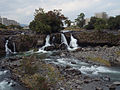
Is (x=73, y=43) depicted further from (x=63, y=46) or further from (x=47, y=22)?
(x=47, y=22)

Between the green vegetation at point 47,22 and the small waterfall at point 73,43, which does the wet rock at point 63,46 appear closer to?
the small waterfall at point 73,43

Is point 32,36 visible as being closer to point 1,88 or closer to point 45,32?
point 45,32

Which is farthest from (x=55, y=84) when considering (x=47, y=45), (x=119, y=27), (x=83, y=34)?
(x=119, y=27)

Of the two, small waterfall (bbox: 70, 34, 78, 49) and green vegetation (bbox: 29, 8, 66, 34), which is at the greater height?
green vegetation (bbox: 29, 8, 66, 34)

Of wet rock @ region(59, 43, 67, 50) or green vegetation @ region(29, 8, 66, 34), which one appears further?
green vegetation @ region(29, 8, 66, 34)

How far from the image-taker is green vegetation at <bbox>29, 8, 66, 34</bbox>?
38.2 m

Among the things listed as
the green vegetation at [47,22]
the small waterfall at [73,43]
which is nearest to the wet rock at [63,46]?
the small waterfall at [73,43]

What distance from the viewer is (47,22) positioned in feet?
134

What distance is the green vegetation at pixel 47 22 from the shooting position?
3819 cm

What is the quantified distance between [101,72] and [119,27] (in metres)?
41.5

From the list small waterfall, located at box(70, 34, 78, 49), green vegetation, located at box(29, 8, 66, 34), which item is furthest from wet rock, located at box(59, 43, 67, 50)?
green vegetation, located at box(29, 8, 66, 34)

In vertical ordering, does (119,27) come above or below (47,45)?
above

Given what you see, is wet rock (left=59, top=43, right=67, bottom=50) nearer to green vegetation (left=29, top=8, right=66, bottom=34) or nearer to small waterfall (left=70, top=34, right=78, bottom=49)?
small waterfall (left=70, top=34, right=78, bottom=49)

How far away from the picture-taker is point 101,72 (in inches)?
646
